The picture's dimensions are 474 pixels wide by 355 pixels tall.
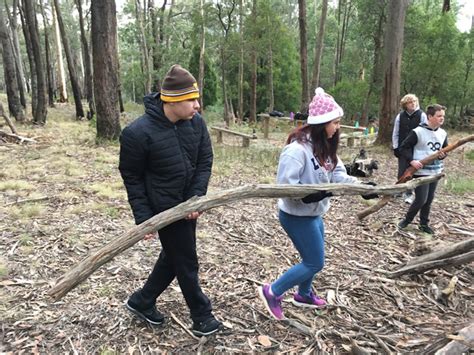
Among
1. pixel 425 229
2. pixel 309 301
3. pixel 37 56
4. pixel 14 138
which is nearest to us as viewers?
pixel 309 301

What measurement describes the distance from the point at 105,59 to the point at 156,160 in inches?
346

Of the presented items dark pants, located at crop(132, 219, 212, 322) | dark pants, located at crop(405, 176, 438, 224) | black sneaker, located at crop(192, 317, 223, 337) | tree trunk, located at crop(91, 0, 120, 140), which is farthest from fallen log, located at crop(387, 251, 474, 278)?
tree trunk, located at crop(91, 0, 120, 140)

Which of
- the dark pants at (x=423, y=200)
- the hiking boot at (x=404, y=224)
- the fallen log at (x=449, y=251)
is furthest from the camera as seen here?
the hiking boot at (x=404, y=224)

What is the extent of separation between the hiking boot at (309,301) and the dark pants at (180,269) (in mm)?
940

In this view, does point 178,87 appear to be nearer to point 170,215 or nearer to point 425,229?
point 170,215

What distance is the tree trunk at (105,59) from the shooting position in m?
10.2

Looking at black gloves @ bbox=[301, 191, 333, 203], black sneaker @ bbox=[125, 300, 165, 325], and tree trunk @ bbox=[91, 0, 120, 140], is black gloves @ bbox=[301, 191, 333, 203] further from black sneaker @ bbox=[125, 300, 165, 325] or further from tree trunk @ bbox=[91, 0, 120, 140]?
tree trunk @ bbox=[91, 0, 120, 140]

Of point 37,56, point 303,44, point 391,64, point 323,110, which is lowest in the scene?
point 323,110

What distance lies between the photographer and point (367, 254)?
16.1 ft

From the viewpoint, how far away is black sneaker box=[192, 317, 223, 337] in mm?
3029

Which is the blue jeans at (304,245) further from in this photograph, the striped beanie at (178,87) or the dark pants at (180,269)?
the striped beanie at (178,87)

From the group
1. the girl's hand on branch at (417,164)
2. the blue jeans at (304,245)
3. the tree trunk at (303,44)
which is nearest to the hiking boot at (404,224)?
the girl's hand on branch at (417,164)

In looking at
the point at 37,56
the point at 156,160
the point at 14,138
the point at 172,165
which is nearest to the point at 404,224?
the point at 172,165

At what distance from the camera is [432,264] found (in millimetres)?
4031
